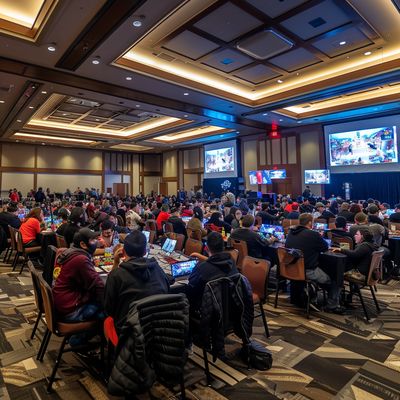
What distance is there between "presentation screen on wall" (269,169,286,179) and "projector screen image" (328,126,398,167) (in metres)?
2.04

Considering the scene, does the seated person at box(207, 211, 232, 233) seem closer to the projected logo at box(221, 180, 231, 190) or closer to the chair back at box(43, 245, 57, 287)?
the chair back at box(43, 245, 57, 287)

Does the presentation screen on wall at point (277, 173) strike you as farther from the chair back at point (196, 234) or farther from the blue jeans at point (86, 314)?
the blue jeans at point (86, 314)

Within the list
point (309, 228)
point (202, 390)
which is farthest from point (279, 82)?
point (202, 390)

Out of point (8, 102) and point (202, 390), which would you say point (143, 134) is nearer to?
point (8, 102)

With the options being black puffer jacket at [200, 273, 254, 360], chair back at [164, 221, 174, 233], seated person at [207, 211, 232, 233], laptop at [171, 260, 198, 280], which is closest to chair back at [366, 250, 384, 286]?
black puffer jacket at [200, 273, 254, 360]

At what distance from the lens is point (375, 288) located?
4.65 m

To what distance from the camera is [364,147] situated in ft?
36.6

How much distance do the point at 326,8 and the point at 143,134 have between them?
10.1 metres

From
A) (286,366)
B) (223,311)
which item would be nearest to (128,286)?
(223,311)

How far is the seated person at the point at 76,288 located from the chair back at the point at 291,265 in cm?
234

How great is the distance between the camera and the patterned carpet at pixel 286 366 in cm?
236

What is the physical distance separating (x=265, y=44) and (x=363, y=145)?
681cm

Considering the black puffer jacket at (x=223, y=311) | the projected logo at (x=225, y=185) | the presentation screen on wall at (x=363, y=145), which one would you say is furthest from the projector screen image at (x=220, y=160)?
the black puffer jacket at (x=223, y=311)

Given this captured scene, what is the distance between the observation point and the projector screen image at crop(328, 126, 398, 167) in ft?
34.6
